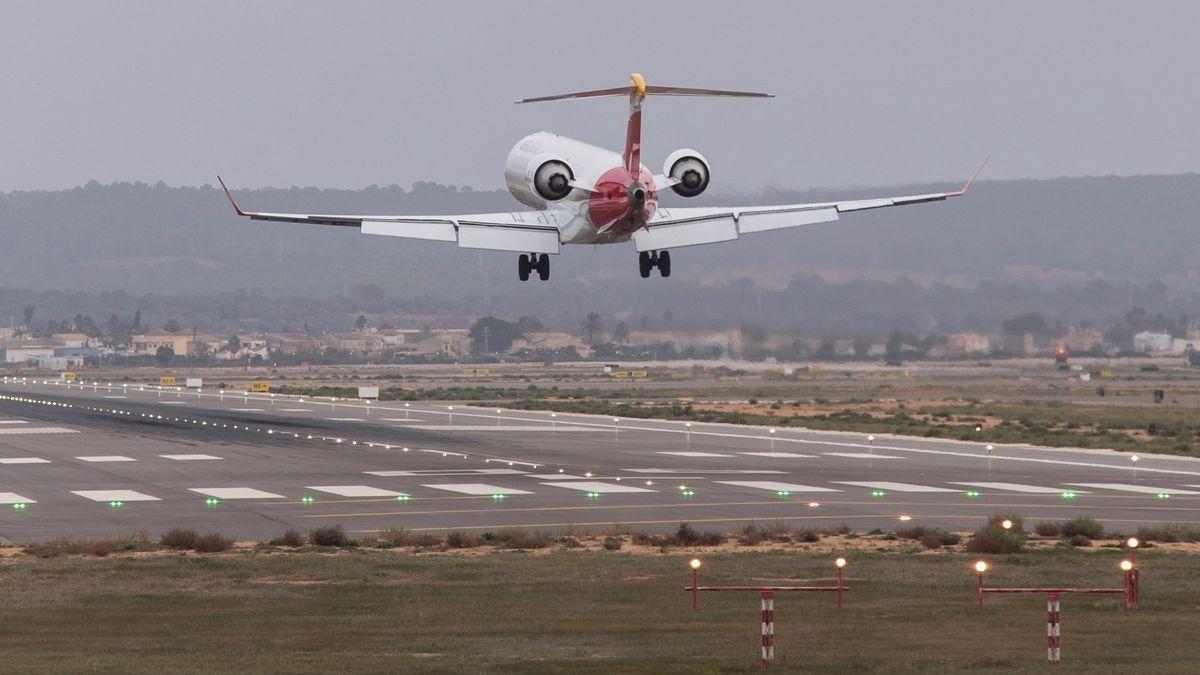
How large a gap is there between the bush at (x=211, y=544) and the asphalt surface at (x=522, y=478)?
3459mm

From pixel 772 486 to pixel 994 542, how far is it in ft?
75.2

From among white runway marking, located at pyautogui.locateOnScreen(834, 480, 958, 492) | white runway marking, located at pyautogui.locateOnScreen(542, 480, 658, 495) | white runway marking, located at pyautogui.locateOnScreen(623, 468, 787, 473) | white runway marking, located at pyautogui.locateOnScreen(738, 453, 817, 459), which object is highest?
white runway marking, located at pyautogui.locateOnScreen(738, 453, 817, 459)

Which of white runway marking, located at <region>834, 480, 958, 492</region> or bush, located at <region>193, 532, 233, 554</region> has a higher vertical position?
white runway marking, located at <region>834, 480, 958, 492</region>

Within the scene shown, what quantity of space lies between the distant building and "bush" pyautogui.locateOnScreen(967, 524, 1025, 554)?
135983 mm

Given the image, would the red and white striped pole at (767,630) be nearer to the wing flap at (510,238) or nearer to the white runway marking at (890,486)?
the wing flap at (510,238)

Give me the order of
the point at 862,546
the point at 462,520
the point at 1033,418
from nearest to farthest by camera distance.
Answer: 1. the point at 862,546
2. the point at 462,520
3. the point at 1033,418

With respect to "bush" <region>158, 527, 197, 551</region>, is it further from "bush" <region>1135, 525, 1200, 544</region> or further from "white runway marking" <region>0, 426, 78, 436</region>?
"white runway marking" <region>0, 426, 78, 436</region>

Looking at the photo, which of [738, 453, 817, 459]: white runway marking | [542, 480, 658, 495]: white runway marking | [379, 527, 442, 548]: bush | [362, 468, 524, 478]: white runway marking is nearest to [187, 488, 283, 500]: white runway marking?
[362, 468, 524, 478]: white runway marking

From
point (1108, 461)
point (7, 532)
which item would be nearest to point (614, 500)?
point (7, 532)

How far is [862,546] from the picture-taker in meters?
48.5

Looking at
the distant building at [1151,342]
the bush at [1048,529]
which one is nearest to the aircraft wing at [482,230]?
the bush at [1048,529]

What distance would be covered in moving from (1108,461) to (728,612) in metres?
53.2

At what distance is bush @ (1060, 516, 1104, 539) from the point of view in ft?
164

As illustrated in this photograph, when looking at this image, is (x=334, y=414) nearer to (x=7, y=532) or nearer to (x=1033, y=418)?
(x=1033, y=418)
